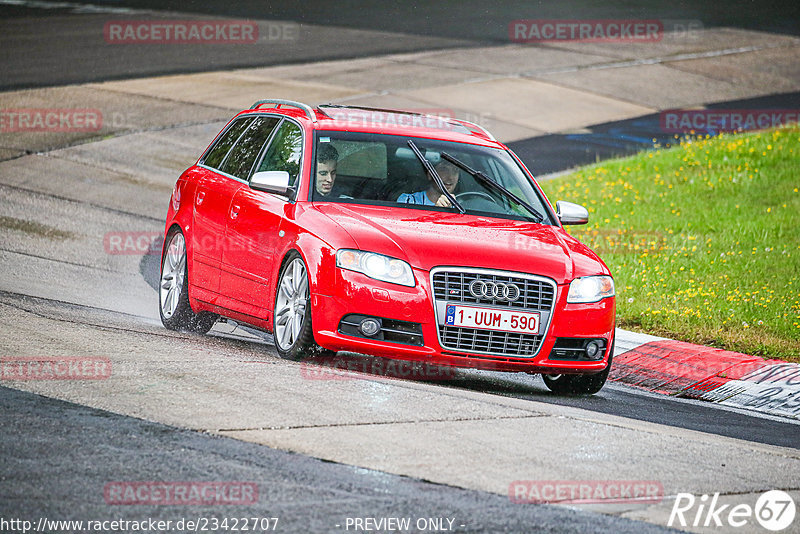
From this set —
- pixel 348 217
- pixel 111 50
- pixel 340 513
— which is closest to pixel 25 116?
pixel 111 50

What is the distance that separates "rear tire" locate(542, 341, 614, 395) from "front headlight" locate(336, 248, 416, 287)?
5.34 feet

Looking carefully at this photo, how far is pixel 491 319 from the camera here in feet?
26.5

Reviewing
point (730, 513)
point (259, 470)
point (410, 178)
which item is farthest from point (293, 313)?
point (730, 513)

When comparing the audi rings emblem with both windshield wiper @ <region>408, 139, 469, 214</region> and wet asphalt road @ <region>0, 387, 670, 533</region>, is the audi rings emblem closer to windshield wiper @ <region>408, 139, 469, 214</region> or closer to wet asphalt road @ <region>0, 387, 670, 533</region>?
windshield wiper @ <region>408, 139, 469, 214</region>

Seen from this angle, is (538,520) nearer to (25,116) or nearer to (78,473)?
(78,473)

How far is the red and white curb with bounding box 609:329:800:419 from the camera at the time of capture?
9352 millimetres

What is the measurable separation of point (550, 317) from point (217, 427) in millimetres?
2696

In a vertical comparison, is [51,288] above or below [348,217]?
below

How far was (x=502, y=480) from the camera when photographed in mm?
5891

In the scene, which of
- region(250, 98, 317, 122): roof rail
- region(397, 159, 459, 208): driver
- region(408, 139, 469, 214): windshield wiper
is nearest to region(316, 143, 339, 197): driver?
region(250, 98, 317, 122): roof rail

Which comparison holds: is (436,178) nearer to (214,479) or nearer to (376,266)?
(376,266)

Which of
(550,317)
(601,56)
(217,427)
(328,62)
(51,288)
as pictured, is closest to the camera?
(217,427)

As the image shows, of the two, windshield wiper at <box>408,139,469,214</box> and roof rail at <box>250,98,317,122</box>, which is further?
roof rail at <box>250,98,317,122</box>

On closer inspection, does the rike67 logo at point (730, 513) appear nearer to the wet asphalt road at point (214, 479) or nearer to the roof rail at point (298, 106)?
the wet asphalt road at point (214, 479)
